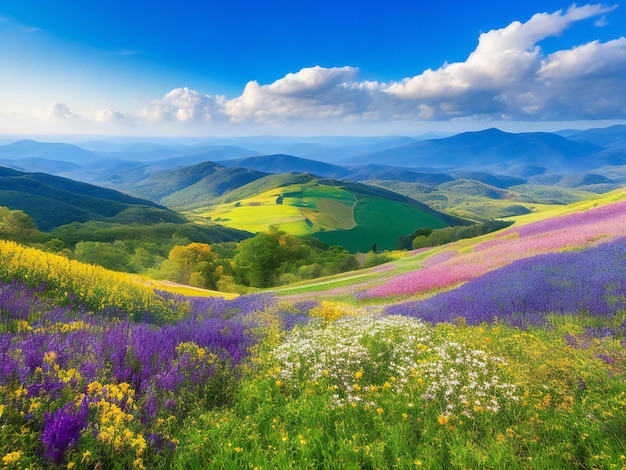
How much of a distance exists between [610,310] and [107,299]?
12.6 metres

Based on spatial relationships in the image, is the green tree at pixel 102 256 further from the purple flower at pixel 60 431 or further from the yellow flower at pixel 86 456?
the yellow flower at pixel 86 456

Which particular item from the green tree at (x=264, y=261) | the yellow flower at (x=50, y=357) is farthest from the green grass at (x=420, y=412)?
the green tree at (x=264, y=261)

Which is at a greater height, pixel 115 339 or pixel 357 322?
pixel 115 339

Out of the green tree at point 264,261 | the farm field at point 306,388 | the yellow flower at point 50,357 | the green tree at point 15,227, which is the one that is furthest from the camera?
the green tree at point 15,227

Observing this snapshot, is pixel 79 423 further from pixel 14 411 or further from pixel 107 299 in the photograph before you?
pixel 107 299

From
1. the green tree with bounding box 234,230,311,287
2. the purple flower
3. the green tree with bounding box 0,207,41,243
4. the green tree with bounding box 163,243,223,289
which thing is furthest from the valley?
the green tree with bounding box 0,207,41,243

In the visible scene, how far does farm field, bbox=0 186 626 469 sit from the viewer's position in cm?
390

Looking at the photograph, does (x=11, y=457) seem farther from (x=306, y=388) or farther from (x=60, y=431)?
(x=306, y=388)

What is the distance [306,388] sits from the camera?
18.0ft

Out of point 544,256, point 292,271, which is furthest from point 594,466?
point 292,271

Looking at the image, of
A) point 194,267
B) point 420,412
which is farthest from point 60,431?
point 194,267

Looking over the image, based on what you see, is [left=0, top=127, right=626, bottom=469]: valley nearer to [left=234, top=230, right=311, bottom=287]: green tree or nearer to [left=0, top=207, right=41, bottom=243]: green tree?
[left=234, top=230, right=311, bottom=287]: green tree

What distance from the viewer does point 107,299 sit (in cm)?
938

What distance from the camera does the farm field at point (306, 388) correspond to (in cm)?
390
